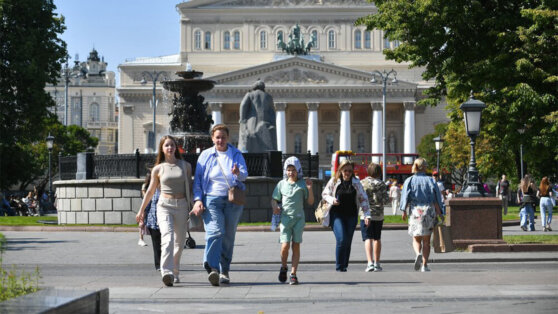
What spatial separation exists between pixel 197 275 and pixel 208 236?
2070mm

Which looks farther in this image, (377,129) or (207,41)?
(207,41)

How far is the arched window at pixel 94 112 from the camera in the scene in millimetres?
161125

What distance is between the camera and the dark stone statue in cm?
3144

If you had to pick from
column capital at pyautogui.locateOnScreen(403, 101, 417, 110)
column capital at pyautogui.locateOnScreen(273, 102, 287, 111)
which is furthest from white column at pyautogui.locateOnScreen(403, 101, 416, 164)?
column capital at pyautogui.locateOnScreen(273, 102, 287, 111)

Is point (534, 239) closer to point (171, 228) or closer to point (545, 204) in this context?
point (545, 204)

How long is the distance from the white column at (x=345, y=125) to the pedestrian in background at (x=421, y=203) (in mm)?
92879

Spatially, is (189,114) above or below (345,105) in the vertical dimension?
below

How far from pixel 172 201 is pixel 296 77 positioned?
9617cm

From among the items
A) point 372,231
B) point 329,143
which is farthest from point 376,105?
point 372,231

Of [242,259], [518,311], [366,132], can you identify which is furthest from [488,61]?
[366,132]

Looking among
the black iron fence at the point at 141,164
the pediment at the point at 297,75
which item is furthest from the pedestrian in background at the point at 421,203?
the pediment at the point at 297,75

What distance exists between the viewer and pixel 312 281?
13844 mm

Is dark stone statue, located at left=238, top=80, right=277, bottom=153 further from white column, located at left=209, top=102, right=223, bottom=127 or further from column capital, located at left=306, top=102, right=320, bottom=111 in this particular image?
white column, located at left=209, top=102, right=223, bottom=127

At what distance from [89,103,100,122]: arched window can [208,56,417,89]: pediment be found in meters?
56.9
